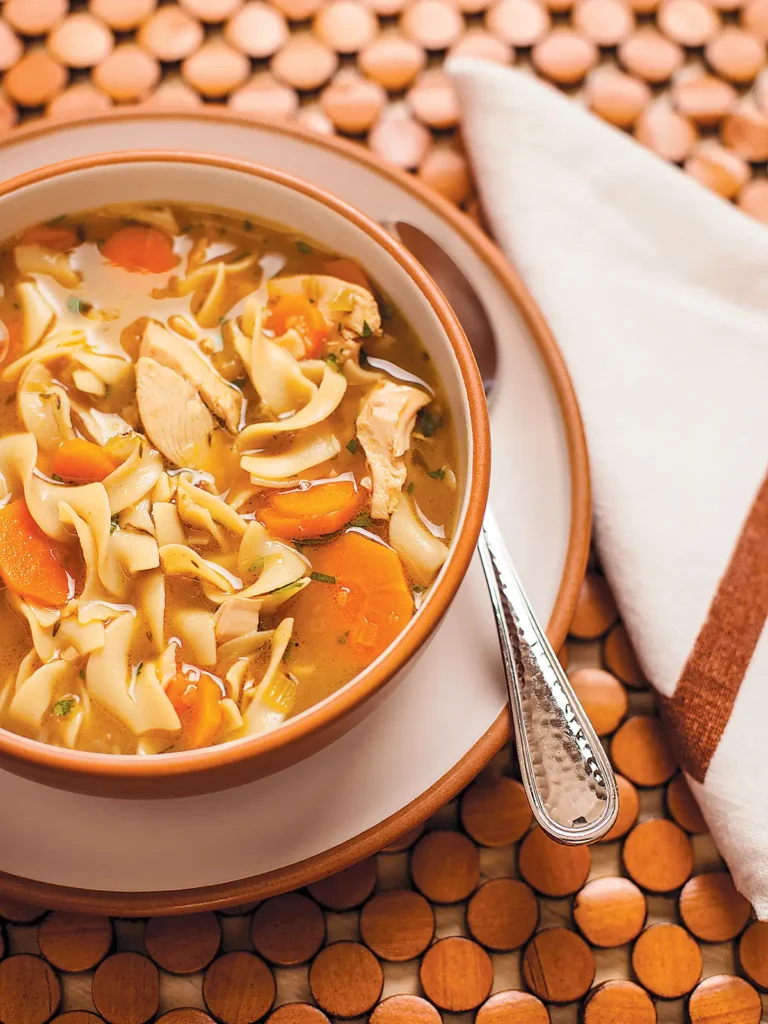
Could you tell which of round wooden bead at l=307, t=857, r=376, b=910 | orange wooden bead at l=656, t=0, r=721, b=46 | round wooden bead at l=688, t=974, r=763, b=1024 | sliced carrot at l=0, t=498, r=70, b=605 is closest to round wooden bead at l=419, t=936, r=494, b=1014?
round wooden bead at l=307, t=857, r=376, b=910

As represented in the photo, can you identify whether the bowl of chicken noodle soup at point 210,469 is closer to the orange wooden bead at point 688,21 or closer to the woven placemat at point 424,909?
the woven placemat at point 424,909

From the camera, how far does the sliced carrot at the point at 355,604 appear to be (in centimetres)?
232

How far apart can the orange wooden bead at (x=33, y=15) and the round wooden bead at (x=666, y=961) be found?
335 centimetres

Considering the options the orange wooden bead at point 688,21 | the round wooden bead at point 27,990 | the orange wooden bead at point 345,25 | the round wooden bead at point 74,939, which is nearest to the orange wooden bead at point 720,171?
the orange wooden bead at point 688,21

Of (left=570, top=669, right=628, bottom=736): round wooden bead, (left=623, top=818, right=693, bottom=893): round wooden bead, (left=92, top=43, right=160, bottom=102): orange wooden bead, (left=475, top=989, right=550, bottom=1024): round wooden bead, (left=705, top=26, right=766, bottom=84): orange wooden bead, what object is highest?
(left=705, top=26, right=766, bottom=84): orange wooden bead

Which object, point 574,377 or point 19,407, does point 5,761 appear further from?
point 574,377

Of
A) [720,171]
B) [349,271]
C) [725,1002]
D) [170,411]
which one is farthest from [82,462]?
[720,171]

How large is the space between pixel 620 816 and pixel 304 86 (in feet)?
8.22

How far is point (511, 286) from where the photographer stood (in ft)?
9.16

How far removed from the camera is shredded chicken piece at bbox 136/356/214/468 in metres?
2.42

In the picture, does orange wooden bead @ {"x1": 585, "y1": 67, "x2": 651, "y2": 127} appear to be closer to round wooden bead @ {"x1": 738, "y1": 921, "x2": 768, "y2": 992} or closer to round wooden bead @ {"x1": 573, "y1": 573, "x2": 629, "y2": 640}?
round wooden bead @ {"x1": 573, "y1": 573, "x2": 629, "y2": 640}

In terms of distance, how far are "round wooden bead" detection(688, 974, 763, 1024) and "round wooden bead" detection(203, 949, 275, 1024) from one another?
1130 millimetres

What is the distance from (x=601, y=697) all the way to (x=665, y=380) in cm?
97

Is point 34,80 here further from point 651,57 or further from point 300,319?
point 651,57
